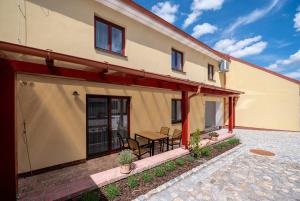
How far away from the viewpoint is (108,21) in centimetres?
625

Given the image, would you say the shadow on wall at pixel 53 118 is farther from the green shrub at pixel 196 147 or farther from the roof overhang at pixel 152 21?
the green shrub at pixel 196 147

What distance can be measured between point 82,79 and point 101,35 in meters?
2.52

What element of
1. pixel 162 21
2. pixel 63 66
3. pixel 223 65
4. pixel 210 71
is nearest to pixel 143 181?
pixel 63 66

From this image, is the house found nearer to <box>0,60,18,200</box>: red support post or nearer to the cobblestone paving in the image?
<box>0,60,18,200</box>: red support post

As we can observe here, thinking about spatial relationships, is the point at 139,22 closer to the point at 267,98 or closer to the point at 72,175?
the point at 72,175

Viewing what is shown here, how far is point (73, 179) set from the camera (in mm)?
4602

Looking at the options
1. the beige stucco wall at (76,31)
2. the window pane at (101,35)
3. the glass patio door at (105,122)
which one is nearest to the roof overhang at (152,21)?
the beige stucco wall at (76,31)

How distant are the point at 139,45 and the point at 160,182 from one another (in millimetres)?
5585

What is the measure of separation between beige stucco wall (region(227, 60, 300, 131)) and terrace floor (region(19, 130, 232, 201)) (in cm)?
1099

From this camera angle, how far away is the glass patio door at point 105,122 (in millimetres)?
6199

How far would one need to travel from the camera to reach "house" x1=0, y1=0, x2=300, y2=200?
10.5ft

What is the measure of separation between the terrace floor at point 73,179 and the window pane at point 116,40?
4.37 meters

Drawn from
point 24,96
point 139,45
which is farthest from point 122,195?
point 139,45

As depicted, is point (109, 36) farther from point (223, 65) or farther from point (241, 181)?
point (223, 65)
